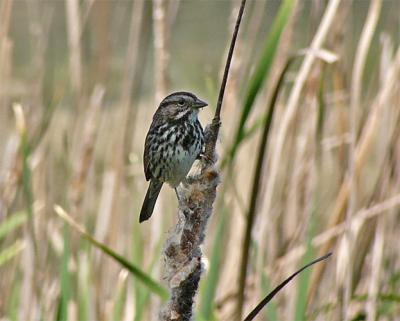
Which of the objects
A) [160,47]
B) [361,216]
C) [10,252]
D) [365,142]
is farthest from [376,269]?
[10,252]

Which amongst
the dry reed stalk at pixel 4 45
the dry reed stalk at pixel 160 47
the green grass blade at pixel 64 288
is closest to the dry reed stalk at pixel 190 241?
the green grass blade at pixel 64 288

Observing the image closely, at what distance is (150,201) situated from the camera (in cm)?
236

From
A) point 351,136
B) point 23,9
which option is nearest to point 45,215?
point 351,136

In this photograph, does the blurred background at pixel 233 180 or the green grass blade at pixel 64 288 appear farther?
the blurred background at pixel 233 180

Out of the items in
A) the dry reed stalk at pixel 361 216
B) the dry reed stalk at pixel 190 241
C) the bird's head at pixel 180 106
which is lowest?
the dry reed stalk at pixel 190 241

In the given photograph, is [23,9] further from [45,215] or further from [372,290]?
[372,290]

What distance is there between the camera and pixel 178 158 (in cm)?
232

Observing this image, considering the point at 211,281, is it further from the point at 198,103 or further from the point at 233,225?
the point at 233,225

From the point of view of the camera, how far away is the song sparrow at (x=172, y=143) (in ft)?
7.51

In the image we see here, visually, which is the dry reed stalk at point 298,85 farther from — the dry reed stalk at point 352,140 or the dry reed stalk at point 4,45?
the dry reed stalk at point 4,45

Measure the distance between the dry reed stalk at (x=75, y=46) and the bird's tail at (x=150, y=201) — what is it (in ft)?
2.02

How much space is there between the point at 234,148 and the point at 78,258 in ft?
3.53

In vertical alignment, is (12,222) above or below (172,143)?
above

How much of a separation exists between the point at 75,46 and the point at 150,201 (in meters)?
0.81
